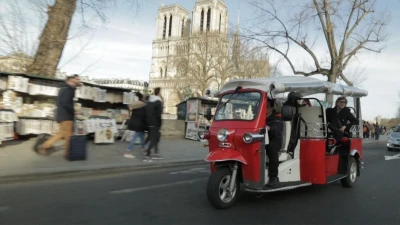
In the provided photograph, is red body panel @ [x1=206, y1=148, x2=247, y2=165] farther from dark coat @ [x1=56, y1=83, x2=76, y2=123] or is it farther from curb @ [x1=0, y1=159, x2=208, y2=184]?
dark coat @ [x1=56, y1=83, x2=76, y2=123]

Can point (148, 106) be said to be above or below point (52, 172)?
above

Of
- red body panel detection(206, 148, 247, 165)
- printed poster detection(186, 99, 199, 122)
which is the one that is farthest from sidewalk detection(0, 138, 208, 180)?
printed poster detection(186, 99, 199, 122)

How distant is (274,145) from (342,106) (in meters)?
2.93

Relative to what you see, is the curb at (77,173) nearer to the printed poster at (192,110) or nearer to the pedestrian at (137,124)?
the pedestrian at (137,124)

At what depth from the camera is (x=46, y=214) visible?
4.62 meters

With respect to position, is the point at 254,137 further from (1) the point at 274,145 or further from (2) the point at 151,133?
(2) the point at 151,133

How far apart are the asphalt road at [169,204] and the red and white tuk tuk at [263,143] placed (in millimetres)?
338

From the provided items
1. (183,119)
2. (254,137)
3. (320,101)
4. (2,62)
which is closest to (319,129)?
(320,101)

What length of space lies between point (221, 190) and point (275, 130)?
4.65ft

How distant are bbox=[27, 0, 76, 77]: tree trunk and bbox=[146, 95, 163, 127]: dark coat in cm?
472

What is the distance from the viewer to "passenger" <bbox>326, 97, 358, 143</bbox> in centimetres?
746

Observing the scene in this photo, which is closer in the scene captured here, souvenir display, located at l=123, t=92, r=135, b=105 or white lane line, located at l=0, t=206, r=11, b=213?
white lane line, located at l=0, t=206, r=11, b=213

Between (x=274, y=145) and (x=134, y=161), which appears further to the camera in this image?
(x=134, y=161)

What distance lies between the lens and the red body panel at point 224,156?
5.17 meters
